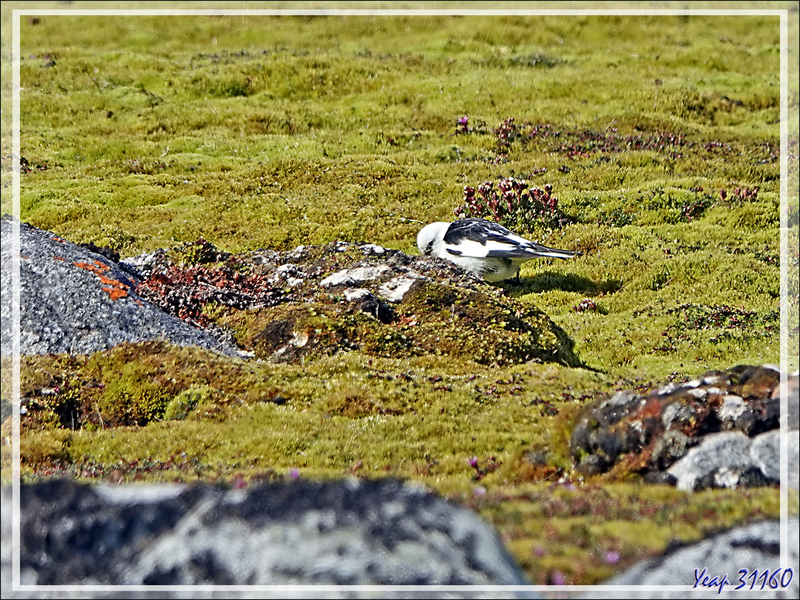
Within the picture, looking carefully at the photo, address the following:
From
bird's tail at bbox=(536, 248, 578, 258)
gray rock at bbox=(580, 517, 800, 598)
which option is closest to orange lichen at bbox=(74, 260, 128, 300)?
bird's tail at bbox=(536, 248, 578, 258)

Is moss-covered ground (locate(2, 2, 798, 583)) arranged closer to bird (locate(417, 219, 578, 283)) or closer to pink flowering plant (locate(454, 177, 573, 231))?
pink flowering plant (locate(454, 177, 573, 231))

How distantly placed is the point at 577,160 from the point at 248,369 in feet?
56.9

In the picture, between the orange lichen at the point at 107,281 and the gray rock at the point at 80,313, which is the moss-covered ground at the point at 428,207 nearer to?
the gray rock at the point at 80,313

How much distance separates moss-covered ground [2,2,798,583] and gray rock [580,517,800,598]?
21 centimetres

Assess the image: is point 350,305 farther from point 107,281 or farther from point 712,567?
point 712,567

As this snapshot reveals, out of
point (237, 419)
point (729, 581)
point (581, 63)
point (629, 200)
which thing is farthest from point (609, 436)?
point (581, 63)

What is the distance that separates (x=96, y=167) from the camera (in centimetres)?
3062

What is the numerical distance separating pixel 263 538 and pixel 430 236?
1435 cm

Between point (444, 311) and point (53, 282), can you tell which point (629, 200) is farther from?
point (53, 282)

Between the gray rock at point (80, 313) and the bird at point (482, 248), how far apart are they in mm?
6312

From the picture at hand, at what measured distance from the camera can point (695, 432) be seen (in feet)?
36.5

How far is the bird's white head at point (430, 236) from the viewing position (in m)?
21.2

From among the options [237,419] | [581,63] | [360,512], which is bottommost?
[237,419]

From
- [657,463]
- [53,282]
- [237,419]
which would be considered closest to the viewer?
[657,463]
